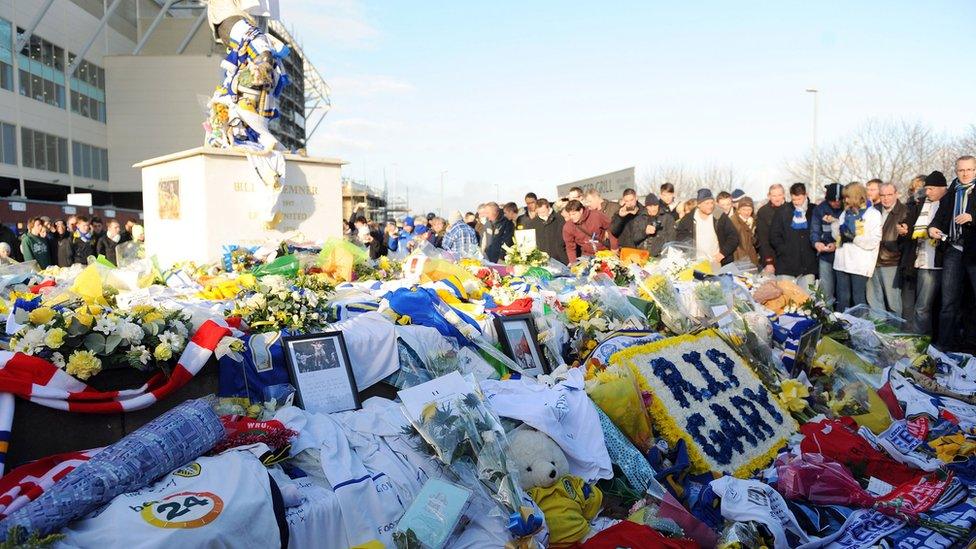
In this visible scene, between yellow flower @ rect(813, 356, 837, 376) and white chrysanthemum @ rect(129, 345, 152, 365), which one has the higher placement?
white chrysanthemum @ rect(129, 345, 152, 365)

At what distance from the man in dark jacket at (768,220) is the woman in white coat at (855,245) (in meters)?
1.00

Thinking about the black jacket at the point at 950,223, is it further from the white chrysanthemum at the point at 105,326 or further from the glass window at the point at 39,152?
the glass window at the point at 39,152

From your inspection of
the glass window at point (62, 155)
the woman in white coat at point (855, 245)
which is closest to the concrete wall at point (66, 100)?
the glass window at point (62, 155)

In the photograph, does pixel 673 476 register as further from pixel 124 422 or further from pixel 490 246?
pixel 490 246

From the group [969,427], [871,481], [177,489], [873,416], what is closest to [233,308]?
[177,489]

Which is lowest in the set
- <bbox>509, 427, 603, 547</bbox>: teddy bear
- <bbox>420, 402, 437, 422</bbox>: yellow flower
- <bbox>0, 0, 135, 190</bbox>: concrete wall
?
<bbox>509, 427, 603, 547</bbox>: teddy bear

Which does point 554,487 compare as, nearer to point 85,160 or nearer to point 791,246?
point 791,246

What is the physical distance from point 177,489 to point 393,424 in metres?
1.28

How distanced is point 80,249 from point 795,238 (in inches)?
513

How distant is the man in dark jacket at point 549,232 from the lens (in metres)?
10.3

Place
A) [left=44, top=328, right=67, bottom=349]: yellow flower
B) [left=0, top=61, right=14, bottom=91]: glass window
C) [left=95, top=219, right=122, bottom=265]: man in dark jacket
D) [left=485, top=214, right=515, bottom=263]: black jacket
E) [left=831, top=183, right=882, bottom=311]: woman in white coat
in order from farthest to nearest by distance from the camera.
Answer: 1. [left=0, top=61, right=14, bottom=91]: glass window
2. [left=95, top=219, right=122, bottom=265]: man in dark jacket
3. [left=485, top=214, right=515, bottom=263]: black jacket
4. [left=831, top=183, right=882, bottom=311]: woman in white coat
5. [left=44, top=328, right=67, bottom=349]: yellow flower

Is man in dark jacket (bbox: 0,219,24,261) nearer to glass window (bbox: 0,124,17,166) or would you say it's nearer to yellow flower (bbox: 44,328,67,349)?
yellow flower (bbox: 44,328,67,349)

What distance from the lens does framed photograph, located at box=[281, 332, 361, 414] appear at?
4.16m

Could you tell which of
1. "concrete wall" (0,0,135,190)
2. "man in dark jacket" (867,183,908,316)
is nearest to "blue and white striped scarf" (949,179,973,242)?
"man in dark jacket" (867,183,908,316)
